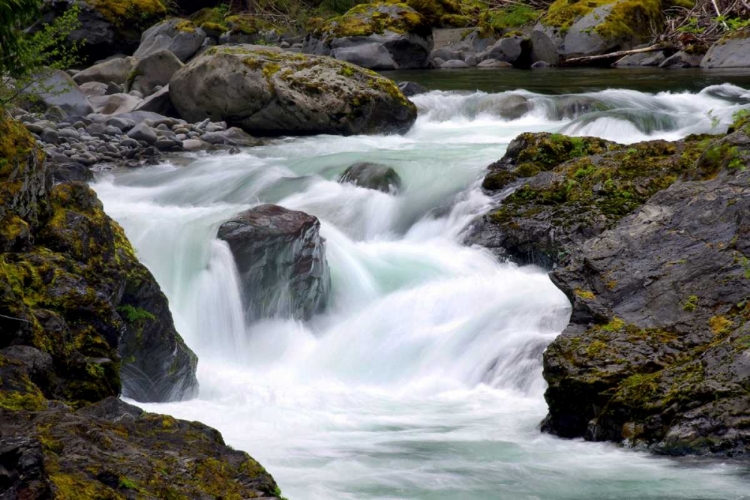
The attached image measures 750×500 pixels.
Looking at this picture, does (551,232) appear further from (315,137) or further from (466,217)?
(315,137)

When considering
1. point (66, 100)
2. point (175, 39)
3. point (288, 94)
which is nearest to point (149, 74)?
point (66, 100)

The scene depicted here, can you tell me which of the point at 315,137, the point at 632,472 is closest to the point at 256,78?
the point at 315,137

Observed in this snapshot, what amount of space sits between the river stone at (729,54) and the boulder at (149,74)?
13.5m

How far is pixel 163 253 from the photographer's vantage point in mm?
9555

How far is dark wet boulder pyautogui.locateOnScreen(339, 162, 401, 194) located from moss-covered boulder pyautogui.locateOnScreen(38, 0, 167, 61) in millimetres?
17884

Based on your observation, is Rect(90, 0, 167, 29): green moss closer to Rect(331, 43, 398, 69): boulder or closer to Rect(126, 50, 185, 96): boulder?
Rect(331, 43, 398, 69): boulder

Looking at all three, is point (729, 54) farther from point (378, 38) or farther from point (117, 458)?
point (117, 458)

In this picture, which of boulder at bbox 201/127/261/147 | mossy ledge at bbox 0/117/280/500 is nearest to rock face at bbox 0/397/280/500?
mossy ledge at bbox 0/117/280/500

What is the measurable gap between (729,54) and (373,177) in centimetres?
1437

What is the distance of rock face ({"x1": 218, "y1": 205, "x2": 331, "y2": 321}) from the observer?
355 inches

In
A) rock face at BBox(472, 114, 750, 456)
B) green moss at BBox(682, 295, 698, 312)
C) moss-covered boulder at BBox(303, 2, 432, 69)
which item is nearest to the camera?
rock face at BBox(472, 114, 750, 456)

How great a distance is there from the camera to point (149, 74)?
19641 millimetres

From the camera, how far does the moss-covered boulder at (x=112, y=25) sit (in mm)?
27953

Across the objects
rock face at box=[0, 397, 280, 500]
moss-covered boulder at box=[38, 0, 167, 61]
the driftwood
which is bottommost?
rock face at box=[0, 397, 280, 500]
